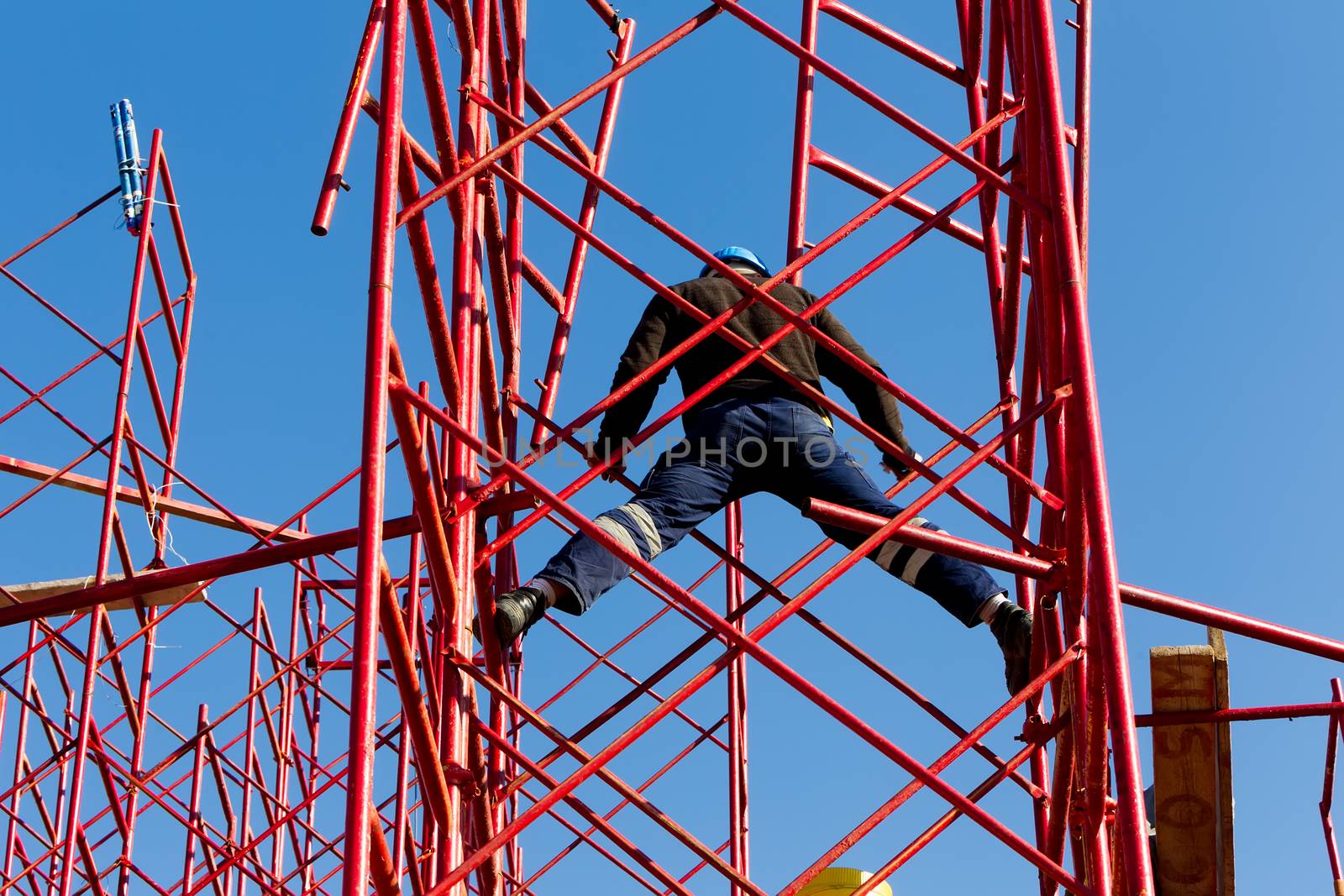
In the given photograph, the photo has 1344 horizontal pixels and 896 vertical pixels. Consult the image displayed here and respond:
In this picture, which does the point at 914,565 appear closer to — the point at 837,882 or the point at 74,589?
the point at 837,882

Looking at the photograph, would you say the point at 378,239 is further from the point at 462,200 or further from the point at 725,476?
the point at 725,476

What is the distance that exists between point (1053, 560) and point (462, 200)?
2.40 metres

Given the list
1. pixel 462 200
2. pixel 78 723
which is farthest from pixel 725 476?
pixel 78 723

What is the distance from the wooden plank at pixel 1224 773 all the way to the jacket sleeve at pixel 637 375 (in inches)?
82.0

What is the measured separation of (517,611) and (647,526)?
627 mm

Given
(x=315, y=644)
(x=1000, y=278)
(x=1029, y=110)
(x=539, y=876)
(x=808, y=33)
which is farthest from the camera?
(x=315, y=644)

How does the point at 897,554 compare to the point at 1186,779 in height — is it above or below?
above

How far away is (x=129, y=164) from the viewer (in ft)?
36.6

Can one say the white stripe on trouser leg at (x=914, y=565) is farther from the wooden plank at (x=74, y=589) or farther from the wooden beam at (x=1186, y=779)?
the wooden plank at (x=74, y=589)

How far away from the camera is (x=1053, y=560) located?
5633 millimetres

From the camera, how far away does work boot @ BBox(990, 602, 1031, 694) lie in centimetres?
604

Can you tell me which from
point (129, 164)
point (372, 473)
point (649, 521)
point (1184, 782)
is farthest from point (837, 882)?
point (129, 164)

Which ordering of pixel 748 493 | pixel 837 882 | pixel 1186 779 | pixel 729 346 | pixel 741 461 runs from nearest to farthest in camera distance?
pixel 1186 779 < pixel 741 461 < pixel 748 493 < pixel 729 346 < pixel 837 882

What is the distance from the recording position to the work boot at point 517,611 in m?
5.74
